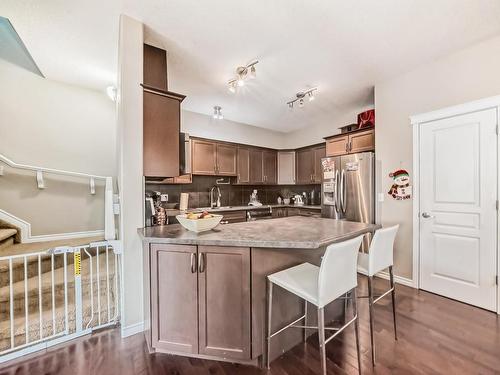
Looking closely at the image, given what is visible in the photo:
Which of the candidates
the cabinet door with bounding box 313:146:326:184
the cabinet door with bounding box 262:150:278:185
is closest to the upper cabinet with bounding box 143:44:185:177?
the cabinet door with bounding box 262:150:278:185

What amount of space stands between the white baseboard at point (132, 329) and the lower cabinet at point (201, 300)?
366 mm

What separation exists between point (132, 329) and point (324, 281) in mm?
1761

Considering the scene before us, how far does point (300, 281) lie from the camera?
153 cm

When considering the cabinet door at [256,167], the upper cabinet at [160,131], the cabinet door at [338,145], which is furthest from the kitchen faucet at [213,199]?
the upper cabinet at [160,131]

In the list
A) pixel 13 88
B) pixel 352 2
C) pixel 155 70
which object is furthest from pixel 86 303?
pixel 352 2

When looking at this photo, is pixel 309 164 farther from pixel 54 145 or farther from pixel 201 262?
pixel 54 145

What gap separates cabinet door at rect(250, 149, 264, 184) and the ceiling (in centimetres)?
190

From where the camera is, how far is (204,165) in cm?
429

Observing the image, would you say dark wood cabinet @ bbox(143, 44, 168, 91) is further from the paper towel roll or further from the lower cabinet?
the paper towel roll

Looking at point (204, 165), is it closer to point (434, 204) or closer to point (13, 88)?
point (13, 88)

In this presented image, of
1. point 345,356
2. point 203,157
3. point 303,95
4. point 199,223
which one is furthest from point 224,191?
point 345,356

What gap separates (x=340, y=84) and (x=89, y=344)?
4132 mm

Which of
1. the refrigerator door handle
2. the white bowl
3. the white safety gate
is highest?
the refrigerator door handle

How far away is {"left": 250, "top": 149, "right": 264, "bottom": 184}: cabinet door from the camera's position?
4984 millimetres
